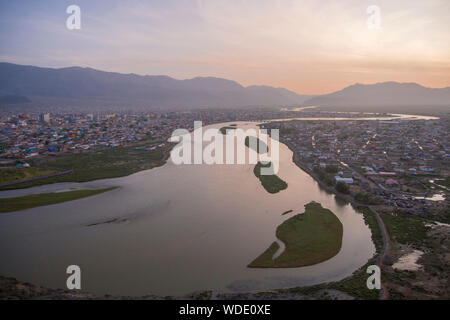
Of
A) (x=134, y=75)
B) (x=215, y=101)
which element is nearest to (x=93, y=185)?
(x=215, y=101)

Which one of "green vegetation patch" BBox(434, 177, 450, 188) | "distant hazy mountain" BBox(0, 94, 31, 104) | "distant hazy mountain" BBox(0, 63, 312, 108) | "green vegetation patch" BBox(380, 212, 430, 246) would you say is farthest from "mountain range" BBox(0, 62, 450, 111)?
"green vegetation patch" BBox(380, 212, 430, 246)

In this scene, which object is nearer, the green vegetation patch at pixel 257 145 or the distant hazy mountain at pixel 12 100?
the green vegetation patch at pixel 257 145

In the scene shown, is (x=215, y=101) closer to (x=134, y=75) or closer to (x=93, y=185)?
(x=134, y=75)

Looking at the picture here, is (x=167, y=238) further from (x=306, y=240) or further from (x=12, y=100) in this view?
(x=12, y=100)

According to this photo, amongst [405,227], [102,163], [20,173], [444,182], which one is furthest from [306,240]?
[20,173]

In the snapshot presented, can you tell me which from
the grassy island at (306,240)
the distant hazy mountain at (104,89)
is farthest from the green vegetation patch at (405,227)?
the distant hazy mountain at (104,89)

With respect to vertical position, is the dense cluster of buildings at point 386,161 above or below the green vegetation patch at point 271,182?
above

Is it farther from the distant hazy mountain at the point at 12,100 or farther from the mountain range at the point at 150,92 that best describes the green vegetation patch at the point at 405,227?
the distant hazy mountain at the point at 12,100
